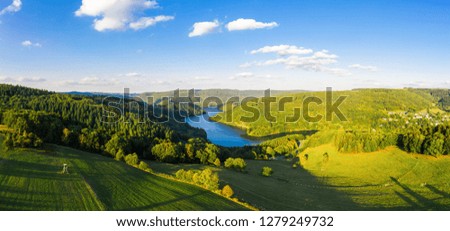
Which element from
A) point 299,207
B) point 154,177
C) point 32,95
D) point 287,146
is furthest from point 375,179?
point 32,95

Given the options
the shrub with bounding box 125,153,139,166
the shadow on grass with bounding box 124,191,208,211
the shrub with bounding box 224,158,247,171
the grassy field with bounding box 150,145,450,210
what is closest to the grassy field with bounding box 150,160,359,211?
the grassy field with bounding box 150,145,450,210

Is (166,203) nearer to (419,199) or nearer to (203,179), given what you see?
(203,179)

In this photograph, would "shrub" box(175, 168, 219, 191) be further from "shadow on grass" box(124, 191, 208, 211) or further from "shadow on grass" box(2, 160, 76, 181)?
"shadow on grass" box(2, 160, 76, 181)

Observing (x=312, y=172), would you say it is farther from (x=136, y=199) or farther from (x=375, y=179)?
(x=136, y=199)

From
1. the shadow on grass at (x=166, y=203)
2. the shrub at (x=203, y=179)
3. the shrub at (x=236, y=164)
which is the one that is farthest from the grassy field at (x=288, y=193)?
the shadow on grass at (x=166, y=203)

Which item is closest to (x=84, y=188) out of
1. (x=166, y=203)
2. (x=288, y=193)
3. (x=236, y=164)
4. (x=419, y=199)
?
(x=166, y=203)

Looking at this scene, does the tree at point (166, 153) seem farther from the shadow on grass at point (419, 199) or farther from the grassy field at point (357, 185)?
the shadow on grass at point (419, 199)
